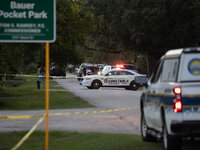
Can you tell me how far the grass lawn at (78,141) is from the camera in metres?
9.84

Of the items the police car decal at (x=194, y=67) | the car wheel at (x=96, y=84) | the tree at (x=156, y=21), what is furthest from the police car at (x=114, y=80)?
the police car decal at (x=194, y=67)

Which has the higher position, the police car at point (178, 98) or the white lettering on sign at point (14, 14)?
the white lettering on sign at point (14, 14)

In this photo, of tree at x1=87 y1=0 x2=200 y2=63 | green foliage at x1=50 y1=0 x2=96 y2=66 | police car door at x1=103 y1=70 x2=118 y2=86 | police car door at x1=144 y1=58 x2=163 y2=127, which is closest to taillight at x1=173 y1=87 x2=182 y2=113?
police car door at x1=144 y1=58 x2=163 y2=127

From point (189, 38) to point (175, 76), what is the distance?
34.9 meters

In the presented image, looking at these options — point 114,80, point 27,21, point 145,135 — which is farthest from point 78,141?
point 114,80

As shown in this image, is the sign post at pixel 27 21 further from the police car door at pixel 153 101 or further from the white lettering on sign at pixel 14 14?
the police car door at pixel 153 101

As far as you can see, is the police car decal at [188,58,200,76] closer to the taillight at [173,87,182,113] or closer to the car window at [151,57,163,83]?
the taillight at [173,87,182,113]

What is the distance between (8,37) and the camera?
8984 millimetres

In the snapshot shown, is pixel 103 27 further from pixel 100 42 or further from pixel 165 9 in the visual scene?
pixel 165 9

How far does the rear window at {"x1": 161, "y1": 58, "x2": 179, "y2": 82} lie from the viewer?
8240 mm

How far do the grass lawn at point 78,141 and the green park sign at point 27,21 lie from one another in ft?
8.64

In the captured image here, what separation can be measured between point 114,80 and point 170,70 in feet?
80.9

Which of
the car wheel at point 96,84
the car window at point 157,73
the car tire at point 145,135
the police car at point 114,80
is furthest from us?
the car wheel at point 96,84

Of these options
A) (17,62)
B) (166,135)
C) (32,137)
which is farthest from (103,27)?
(166,135)
